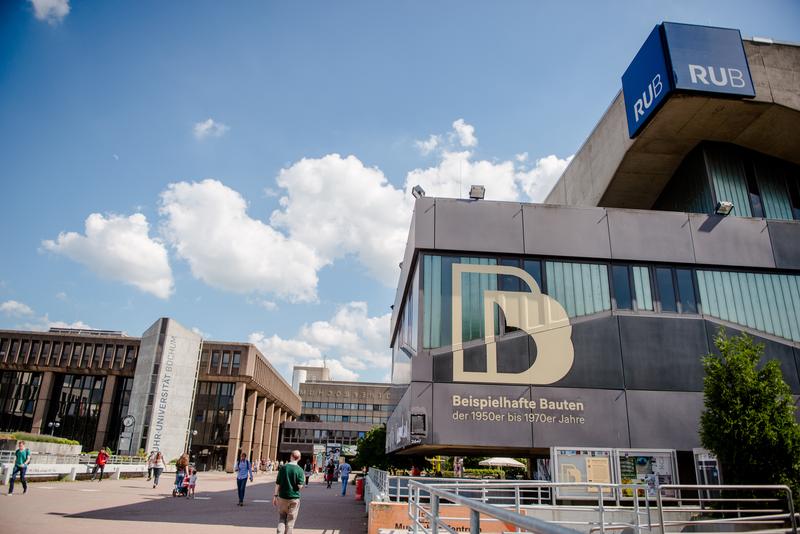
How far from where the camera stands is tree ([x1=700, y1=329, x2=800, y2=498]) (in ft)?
41.0

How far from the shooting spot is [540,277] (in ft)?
58.0

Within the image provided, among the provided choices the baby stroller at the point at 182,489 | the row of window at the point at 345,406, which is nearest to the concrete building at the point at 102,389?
the row of window at the point at 345,406

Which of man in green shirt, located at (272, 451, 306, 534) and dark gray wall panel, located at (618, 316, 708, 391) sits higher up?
dark gray wall panel, located at (618, 316, 708, 391)

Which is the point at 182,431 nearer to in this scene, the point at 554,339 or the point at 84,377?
the point at 84,377

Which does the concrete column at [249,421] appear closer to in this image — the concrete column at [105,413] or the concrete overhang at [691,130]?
the concrete column at [105,413]

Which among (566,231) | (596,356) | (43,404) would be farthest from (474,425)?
(43,404)

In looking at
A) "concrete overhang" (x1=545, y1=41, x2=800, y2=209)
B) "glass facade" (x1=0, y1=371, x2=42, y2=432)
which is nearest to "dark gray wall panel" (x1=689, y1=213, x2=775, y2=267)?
"concrete overhang" (x1=545, y1=41, x2=800, y2=209)

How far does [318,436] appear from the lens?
341ft

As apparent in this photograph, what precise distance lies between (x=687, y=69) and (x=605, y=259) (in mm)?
7455

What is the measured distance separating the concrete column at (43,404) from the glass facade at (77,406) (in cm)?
64

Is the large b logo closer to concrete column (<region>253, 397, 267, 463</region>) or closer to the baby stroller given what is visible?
the baby stroller

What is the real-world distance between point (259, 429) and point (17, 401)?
31.0 meters

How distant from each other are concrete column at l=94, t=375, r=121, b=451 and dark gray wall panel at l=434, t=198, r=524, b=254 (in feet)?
214

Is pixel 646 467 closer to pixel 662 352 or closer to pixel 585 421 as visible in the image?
pixel 585 421
